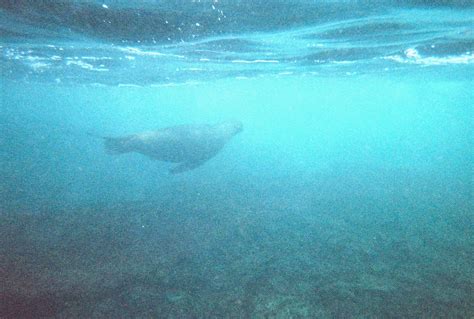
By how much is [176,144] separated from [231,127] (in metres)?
3.74

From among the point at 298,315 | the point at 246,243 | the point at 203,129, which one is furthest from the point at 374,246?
the point at 203,129

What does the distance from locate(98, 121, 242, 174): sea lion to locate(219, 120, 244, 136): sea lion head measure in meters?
0.65

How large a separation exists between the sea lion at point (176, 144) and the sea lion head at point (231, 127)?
0.65 m

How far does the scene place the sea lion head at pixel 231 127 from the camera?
18.9 m

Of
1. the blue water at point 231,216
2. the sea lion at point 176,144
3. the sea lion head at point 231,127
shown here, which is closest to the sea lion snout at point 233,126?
the sea lion head at point 231,127

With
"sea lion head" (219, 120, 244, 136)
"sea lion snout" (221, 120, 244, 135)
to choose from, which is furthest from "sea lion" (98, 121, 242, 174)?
"sea lion snout" (221, 120, 244, 135)

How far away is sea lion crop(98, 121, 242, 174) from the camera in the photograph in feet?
52.3

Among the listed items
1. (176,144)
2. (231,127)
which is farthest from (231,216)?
(231,127)

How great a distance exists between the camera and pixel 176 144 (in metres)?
16.9

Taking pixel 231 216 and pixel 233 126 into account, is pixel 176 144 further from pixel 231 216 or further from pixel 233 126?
pixel 231 216

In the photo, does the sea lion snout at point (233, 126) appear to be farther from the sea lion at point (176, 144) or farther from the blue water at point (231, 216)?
the blue water at point (231, 216)

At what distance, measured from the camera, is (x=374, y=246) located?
10.7 metres

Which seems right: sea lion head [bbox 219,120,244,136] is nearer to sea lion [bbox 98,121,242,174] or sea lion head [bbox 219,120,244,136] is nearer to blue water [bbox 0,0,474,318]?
sea lion [bbox 98,121,242,174]

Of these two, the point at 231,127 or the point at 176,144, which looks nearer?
the point at 176,144
